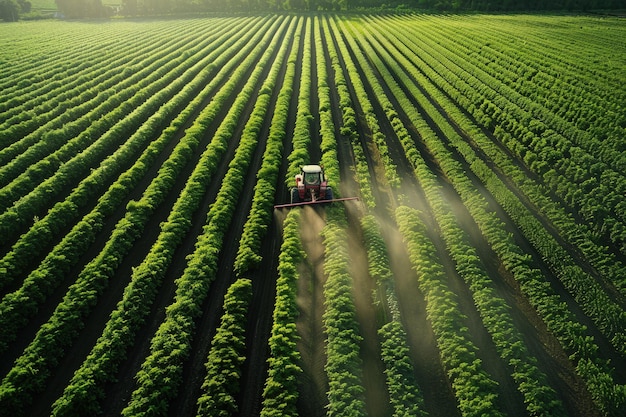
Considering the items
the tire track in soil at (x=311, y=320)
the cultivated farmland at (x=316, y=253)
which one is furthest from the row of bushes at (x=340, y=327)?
the tire track in soil at (x=311, y=320)

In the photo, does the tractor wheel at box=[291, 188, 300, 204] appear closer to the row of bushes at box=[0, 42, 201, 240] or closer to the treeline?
the row of bushes at box=[0, 42, 201, 240]

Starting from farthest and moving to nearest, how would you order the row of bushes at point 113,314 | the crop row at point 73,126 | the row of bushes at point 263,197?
the crop row at point 73,126 → the row of bushes at point 263,197 → the row of bushes at point 113,314

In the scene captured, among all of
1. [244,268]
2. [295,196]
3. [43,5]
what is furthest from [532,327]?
[43,5]

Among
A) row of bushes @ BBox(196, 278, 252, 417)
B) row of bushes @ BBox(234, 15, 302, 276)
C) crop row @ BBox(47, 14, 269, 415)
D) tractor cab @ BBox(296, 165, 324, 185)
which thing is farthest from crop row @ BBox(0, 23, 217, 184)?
row of bushes @ BBox(196, 278, 252, 417)

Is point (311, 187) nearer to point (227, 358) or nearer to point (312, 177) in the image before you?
point (312, 177)

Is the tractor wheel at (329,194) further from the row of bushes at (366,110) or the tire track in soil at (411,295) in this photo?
the row of bushes at (366,110)
